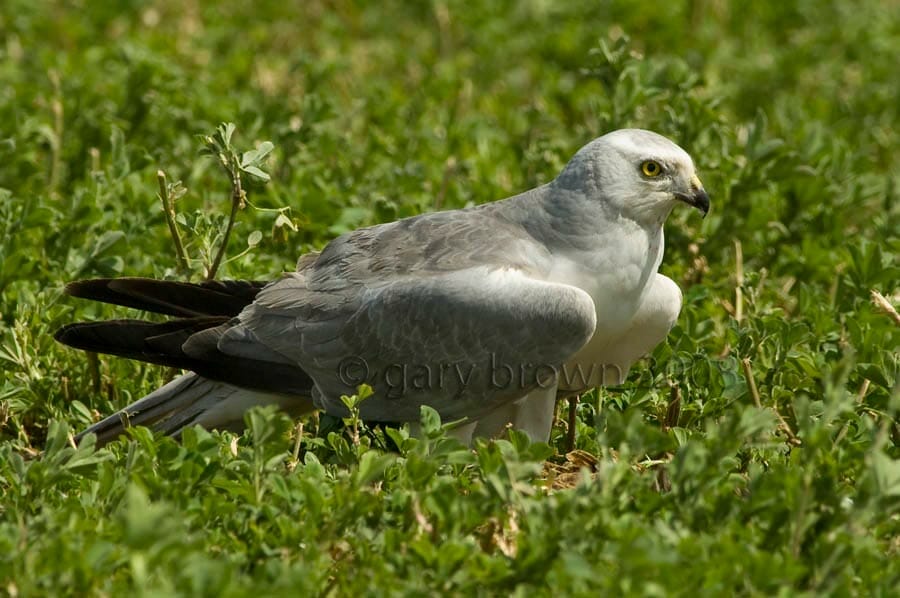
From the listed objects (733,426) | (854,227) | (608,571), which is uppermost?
(733,426)

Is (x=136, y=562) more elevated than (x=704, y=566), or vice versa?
(x=136, y=562)

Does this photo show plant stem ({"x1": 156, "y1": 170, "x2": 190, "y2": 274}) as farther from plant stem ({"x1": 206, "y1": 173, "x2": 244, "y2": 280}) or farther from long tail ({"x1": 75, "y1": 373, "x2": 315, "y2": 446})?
long tail ({"x1": 75, "y1": 373, "x2": 315, "y2": 446})

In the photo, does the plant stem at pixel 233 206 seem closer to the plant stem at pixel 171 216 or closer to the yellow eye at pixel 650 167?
the plant stem at pixel 171 216

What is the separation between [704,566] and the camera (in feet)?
12.0

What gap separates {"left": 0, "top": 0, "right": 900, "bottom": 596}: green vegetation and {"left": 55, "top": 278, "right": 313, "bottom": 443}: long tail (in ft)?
0.64

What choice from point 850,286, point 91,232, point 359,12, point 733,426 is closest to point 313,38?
point 359,12

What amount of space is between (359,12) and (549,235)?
19.7 ft

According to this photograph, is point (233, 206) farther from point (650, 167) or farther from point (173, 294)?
point (650, 167)

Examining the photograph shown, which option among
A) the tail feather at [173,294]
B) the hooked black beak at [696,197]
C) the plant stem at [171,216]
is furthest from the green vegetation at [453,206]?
the hooked black beak at [696,197]

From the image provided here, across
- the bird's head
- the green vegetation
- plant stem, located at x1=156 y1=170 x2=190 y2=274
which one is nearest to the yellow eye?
the bird's head

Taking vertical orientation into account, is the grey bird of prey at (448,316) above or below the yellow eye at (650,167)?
below

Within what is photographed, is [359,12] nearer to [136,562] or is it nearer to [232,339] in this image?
[232,339]

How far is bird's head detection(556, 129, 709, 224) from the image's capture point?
520 centimetres

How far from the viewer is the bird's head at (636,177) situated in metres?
5.20
